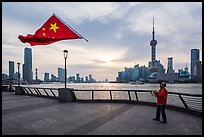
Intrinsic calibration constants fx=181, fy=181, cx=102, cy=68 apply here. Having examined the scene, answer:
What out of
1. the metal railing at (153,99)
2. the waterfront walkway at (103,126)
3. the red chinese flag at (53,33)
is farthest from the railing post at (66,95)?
the red chinese flag at (53,33)

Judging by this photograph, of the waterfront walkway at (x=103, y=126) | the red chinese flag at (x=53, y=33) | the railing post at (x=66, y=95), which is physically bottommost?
the waterfront walkway at (x=103, y=126)

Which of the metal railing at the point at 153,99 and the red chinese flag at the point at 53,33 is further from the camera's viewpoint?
the metal railing at the point at 153,99

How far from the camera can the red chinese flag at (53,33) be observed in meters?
10.1

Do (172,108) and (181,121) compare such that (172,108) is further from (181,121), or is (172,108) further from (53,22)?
(53,22)

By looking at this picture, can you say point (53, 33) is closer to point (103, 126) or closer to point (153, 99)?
point (103, 126)

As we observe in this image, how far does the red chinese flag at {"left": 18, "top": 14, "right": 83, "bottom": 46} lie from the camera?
→ 1013 cm

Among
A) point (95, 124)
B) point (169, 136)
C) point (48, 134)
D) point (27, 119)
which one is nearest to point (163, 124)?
point (169, 136)

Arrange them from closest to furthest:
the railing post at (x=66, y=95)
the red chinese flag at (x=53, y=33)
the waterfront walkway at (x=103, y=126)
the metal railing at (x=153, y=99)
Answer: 1. the waterfront walkway at (x=103, y=126)
2. the red chinese flag at (x=53, y=33)
3. the metal railing at (x=153, y=99)
4. the railing post at (x=66, y=95)

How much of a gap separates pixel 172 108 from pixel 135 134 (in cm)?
565

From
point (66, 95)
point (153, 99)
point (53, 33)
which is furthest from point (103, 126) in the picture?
point (153, 99)

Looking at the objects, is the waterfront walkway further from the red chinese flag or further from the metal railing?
the red chinese flag

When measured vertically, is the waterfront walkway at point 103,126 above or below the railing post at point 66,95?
below

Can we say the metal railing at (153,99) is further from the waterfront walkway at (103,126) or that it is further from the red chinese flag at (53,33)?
the red chinese flag at (53,33)

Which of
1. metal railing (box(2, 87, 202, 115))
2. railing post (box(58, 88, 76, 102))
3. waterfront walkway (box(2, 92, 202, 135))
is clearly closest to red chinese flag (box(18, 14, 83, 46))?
waterfront walkway (box(2, 92, 202, 135))
